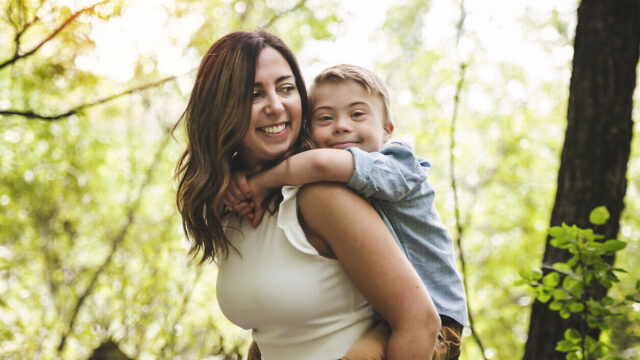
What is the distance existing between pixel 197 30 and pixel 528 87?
5333 mm

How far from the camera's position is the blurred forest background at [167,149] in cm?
326

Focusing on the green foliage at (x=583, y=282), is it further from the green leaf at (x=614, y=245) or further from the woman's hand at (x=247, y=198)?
the woman's hand at (x=247, y=198)

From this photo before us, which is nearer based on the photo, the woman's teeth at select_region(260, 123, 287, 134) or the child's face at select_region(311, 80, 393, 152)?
the woman's teeth at select_region(260, 123, 287, 134)

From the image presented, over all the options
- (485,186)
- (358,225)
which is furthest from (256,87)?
(485,186)

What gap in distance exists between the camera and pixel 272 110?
148cm

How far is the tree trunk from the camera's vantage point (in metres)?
2.19

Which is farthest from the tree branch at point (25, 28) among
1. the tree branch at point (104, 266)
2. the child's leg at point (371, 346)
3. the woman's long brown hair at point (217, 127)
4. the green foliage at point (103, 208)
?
the tree branch at point (104, 266)

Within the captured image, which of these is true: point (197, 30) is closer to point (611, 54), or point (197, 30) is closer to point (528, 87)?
point (611, 54)

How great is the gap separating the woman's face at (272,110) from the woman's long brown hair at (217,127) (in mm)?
27

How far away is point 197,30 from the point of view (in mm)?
3961

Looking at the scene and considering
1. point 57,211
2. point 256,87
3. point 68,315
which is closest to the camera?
point 256,87

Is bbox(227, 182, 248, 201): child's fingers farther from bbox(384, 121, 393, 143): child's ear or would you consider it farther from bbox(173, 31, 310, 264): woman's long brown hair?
bbox(384, 121, 393, 143): child's ear

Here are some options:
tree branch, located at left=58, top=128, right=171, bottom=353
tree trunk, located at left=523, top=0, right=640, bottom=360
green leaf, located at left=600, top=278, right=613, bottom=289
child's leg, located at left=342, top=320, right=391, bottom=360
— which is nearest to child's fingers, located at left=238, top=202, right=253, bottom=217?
child's leg, located at left=342, top=320, right=391, bottom=360

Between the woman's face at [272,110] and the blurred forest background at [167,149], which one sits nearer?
the woman's face at [272,110]
